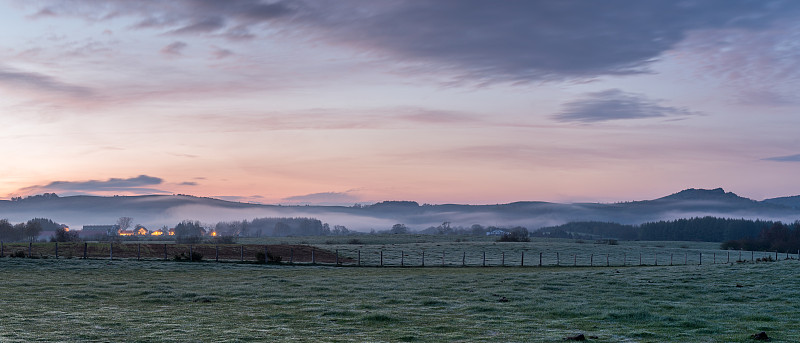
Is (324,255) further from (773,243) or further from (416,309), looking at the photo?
(773,243)

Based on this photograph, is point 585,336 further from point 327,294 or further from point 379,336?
point 327,294

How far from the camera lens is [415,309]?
1103 inches

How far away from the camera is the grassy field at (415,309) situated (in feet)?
66.1

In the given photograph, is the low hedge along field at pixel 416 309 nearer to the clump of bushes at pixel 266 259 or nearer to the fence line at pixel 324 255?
the clump of bushes at pixel 266 259

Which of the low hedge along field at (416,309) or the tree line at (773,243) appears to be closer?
the low hedge along field at (416,309)

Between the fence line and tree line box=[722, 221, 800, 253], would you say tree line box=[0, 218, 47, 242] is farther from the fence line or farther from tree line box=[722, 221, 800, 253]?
tree line box=[722, 221, 800, 253]

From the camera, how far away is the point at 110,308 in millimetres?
27750

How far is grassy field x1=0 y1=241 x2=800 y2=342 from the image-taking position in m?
20.2

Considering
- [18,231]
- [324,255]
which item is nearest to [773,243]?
[324,255]

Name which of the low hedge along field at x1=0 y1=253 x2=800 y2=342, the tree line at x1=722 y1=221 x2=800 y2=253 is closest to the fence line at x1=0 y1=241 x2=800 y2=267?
the low hedge along field at x1=0 y1=253 x2=800 y2=342

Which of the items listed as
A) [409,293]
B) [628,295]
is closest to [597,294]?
[628,295]

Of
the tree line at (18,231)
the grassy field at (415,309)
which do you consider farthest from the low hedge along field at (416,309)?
the tree line at (18,231)

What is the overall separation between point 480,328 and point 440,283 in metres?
20.0

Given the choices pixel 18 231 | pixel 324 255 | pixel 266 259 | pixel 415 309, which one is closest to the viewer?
pixel 415 309
